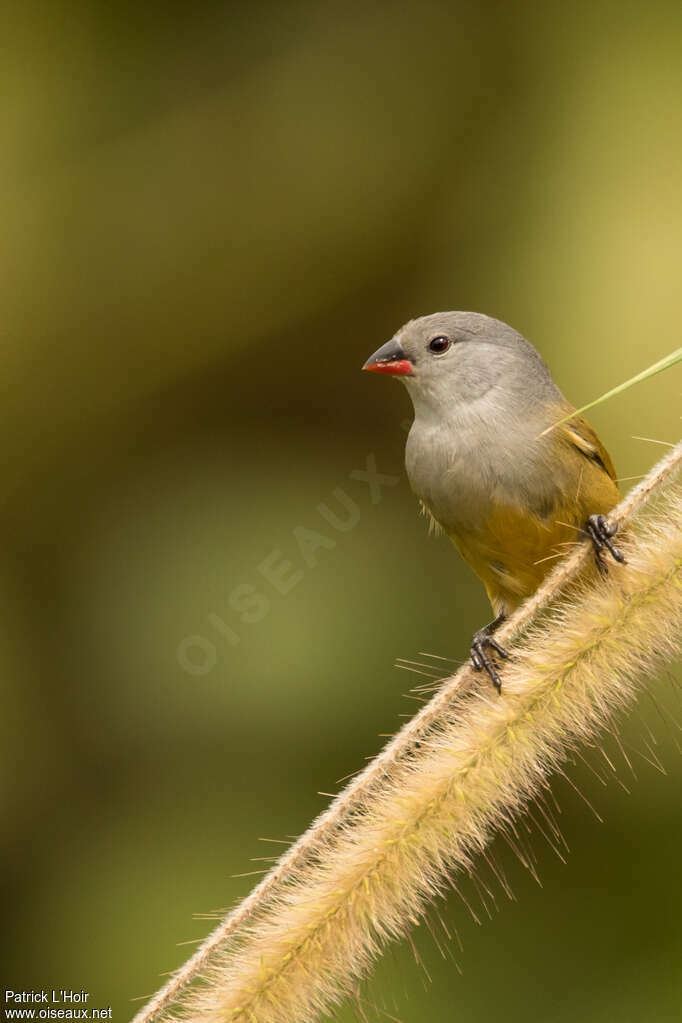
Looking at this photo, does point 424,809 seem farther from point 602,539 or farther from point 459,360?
point 459,360

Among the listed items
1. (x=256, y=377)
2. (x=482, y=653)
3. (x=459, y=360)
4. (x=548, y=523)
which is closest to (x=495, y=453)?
(x=548, y=523)

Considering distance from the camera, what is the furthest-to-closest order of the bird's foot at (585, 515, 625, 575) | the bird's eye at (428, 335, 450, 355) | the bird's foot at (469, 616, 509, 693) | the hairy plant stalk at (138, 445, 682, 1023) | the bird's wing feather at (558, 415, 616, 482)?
the bird's eye at (428, 335, 450, 355) → the bird's wing feather at (558, 415, 616, 482) → the bird's foot at (469, 616, 509, 693) → the bird's foot at (585, 515, 625, 575) → the hairy plant stalk at (138, 445, 682, 1023)

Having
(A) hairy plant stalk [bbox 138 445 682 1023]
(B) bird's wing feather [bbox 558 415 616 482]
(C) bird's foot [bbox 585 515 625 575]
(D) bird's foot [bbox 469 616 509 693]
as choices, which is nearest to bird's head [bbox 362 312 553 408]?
(B) bird's wing feather [bbox 558 415 616 482]

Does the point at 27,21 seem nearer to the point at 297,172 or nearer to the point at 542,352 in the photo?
the point at 297,172

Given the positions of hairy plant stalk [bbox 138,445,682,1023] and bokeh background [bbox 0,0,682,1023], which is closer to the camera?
hairy plant stalk [bbox 138,445,682,1023]

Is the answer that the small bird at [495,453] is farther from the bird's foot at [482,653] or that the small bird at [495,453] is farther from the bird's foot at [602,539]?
the bird's foot at [602,539]

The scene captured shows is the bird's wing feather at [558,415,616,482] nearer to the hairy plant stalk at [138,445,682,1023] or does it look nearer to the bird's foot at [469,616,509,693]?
the bird's foot at [469,616,509,693]
